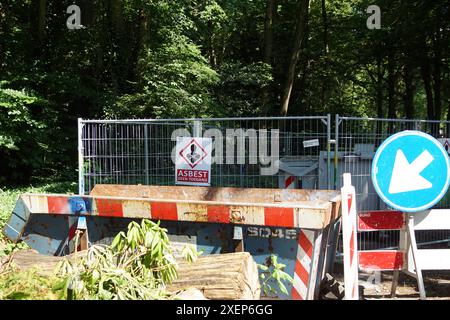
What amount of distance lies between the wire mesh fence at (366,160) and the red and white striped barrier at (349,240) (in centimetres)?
407

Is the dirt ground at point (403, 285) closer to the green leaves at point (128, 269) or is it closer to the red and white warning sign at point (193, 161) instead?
the red and white warning sign at point (193, 161)

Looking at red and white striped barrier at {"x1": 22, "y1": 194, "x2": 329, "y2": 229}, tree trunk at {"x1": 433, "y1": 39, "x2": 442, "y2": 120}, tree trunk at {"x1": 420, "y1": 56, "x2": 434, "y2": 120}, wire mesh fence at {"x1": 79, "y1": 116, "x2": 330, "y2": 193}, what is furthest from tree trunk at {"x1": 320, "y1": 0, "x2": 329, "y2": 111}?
red and white striped barrier at {"x1": 22, "y1": 194, "x2": 329, "y2": 229}

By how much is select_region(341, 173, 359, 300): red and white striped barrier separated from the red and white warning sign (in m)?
5.33

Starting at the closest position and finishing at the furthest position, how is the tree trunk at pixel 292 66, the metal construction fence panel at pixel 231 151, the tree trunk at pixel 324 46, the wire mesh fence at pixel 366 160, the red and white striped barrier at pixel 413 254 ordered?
the red and white striped barrier at pixel 413 254, the wire mesh fence at pixel 366 160, the metal construction fence panel at pixel 231 151, the tree trunk at pixel 292 66, the tree trunk at pixel 324 46

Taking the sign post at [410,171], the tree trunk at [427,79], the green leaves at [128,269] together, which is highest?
the tree trunk at [427,79]

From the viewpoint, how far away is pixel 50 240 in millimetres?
5207

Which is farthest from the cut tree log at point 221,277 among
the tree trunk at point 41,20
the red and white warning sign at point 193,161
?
the tree trunk at point 41,20

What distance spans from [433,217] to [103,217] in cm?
348

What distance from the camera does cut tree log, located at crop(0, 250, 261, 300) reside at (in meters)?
3.55

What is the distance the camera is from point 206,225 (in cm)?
463

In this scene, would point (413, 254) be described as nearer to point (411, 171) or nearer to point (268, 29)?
point (411, 171)

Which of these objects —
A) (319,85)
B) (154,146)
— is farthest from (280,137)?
(319,85)

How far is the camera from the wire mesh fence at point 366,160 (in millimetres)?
8375

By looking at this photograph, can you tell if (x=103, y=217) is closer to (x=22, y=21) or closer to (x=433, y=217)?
(x=433, y=217)
